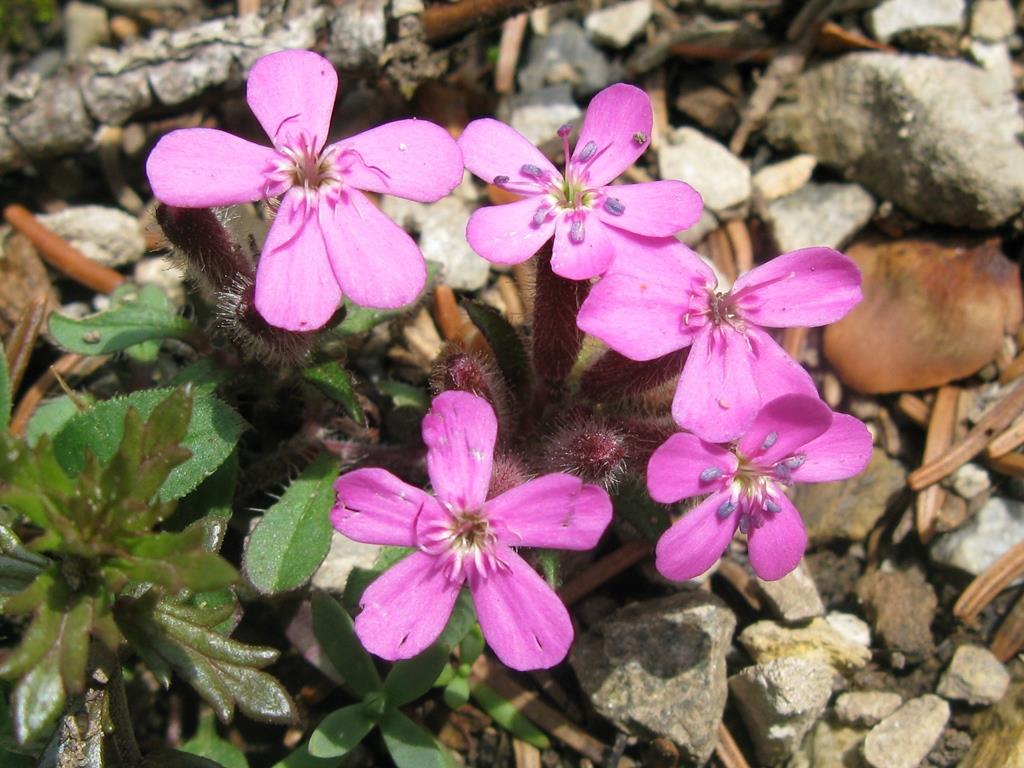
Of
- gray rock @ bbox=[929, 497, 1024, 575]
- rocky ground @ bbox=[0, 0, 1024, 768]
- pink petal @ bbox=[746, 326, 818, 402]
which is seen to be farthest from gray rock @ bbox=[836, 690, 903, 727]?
pink petal @ bbox=[746, 326, 818, 402]

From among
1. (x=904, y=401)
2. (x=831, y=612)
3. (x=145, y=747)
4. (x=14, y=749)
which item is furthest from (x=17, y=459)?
(x=904, y=401)

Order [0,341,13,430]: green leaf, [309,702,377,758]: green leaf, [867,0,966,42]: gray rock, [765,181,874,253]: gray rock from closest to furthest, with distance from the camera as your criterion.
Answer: [309,702,377,758]: green leaf → [0,341,13,430]: green leaf → [765,181,874,253]: gray rock → [867,0,966,42]: gray rock

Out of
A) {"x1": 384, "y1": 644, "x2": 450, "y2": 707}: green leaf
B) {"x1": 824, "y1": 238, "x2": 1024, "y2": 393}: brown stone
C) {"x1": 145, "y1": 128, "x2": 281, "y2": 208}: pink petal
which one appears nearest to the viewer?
{"x1": 145, "y1": 128, "x2": 281, "y2": 208}: pink petal

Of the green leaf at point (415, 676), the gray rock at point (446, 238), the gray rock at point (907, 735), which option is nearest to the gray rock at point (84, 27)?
the gray rock at point (446, 238)

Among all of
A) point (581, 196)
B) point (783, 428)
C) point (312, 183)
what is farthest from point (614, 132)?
point (783, 428)

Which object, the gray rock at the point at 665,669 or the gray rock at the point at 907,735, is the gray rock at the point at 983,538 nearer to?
the gray rock at the point at 907,735

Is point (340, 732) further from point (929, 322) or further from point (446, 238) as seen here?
point (929, 322)

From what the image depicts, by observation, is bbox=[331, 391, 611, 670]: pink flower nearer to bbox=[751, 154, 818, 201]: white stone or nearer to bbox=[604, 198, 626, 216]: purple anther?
bbox=[604, 198, 626, 216]: purple anther
